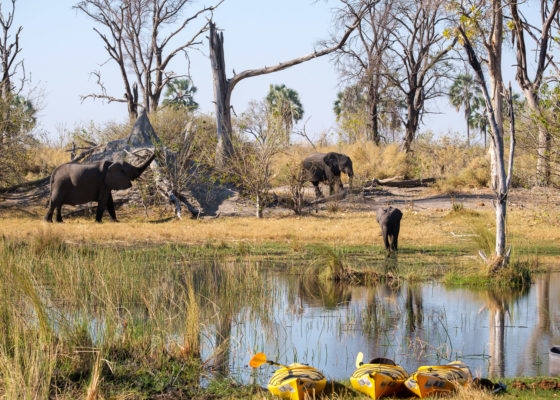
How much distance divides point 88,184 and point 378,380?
14633mm

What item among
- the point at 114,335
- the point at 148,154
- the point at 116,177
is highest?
the point at 148,154

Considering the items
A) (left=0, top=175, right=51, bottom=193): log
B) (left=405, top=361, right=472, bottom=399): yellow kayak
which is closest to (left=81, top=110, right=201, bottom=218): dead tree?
(left=0, top=175, right=51, bottom=193): log

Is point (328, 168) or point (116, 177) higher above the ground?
point (328, 168)

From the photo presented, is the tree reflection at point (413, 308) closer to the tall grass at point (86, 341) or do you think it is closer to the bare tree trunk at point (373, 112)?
the tall grass at point (86, 341)

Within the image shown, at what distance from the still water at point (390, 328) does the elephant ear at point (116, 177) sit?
9.19 m

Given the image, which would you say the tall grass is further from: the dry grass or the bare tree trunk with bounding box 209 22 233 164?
the bare tree trunk with bounding box 209 22 233 164

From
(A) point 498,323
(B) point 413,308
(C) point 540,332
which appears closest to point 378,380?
(C) point 540,332

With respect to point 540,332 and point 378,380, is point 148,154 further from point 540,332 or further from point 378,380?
point 378,380

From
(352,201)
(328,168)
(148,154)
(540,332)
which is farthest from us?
(328,168)

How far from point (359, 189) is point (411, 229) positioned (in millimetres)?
6357

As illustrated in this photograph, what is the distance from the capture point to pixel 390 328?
27.3 feet

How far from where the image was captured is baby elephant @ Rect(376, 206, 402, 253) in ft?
44.3

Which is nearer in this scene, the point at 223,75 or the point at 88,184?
the point at 88,184

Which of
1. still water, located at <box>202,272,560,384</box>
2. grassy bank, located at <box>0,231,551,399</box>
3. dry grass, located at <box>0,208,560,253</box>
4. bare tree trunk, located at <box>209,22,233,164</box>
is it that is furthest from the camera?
bare tree trunk, located at <box>209,22,233,164</box>
